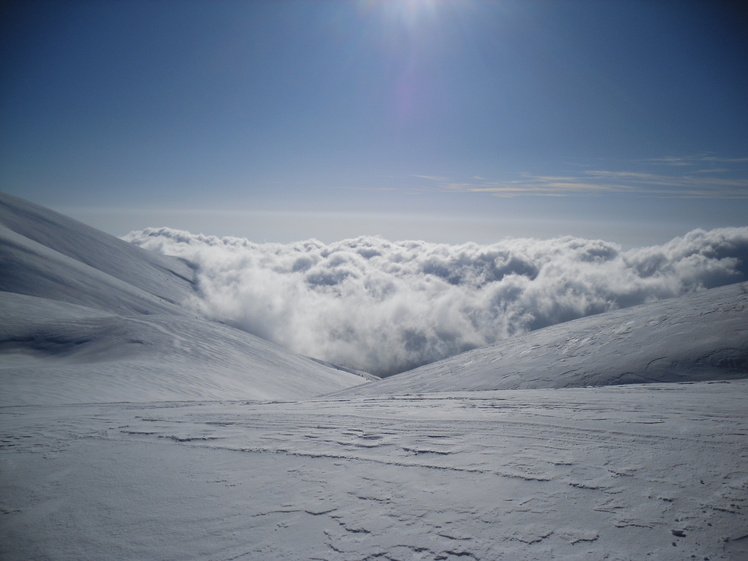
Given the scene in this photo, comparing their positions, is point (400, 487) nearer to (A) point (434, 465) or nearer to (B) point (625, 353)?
(A) point (434, 465)

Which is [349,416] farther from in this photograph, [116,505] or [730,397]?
[730,397]

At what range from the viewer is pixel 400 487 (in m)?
4.11

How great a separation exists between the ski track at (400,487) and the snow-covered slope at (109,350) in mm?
8072

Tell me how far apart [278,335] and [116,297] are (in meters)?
100.0

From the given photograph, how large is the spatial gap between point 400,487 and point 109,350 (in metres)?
21.3

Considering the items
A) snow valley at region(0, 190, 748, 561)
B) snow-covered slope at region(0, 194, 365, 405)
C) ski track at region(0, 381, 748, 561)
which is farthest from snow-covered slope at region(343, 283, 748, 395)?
snow-covered slope at region(0, 194, 365, 405)

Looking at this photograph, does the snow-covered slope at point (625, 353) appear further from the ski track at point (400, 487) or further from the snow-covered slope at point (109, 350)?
the snow-covered slope at point (109, 350)

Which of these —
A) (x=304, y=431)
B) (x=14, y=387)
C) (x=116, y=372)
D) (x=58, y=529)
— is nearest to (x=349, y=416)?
(x=304, y=431)

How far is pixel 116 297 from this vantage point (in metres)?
39.1

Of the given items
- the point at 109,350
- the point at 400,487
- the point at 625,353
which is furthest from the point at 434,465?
the point at 109,350

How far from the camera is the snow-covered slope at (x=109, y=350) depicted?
13867mm

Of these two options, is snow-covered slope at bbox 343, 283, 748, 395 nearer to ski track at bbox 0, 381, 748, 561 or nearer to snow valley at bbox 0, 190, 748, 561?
snow valley at bbox 0, 190, 748, 561

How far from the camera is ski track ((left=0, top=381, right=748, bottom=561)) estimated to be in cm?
318

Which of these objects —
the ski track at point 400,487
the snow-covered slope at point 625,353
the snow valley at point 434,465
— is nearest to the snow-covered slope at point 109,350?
the snow valley at point 434,465
